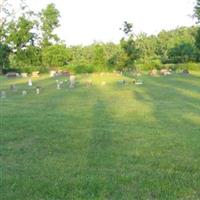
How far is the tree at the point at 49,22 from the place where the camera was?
74.6 meters

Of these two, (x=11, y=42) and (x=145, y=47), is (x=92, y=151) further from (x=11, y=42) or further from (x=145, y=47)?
(x=145, y=47)

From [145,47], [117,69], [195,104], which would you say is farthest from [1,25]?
[195,104]

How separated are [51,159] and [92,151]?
934 millimetres

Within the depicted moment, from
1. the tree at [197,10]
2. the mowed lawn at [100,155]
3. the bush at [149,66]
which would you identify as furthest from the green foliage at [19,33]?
the mowed lawn at [100,155]

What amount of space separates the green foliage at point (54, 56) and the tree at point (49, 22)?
2.36 m

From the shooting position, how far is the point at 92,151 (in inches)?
343

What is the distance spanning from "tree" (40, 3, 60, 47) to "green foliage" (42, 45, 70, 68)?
7.74 ft

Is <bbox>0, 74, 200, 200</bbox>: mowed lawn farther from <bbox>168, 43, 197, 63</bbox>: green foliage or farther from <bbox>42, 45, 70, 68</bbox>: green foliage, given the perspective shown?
<bbox>168, 43, 197, 63</bbox>: green foliage

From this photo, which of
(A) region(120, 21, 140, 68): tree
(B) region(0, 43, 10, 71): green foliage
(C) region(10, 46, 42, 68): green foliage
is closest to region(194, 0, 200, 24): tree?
(A) region(120, 21, 140, 68): tree

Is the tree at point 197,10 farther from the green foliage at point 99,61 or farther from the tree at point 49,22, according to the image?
the tree at point 49,22

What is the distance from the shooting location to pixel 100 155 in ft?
27.3

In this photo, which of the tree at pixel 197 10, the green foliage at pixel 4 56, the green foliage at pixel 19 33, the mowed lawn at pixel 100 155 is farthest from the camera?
the green foliage at pixel 19 33

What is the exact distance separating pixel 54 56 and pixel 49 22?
5.68 meters

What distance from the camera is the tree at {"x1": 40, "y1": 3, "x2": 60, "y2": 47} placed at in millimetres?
74562
